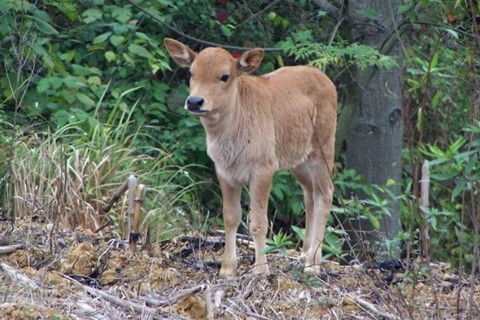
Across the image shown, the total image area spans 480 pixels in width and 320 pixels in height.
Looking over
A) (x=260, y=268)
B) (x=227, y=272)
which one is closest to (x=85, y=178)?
(x=227, y=272)

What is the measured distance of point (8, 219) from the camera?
31.9 feet

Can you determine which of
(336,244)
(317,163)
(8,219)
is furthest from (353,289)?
(8,219)

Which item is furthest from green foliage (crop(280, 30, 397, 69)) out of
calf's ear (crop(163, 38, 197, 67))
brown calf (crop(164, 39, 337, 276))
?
calf's ear (crop(163, 38, 197, 67))

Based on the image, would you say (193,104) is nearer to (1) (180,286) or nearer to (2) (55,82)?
(1) (180,286)

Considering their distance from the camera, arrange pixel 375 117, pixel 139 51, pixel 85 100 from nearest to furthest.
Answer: pixel 85 100 → pixel 375 117 → pixel 139 51

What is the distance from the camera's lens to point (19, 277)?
777 centimetres

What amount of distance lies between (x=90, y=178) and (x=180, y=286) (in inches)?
111

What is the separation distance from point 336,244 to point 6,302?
6.72 feet

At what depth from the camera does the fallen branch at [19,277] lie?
769 centimetres

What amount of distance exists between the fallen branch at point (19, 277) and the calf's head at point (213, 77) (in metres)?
1.56

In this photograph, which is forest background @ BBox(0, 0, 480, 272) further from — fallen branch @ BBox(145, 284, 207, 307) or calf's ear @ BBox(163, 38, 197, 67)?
fallen branch @ BBox(145, 284, 207, 307)

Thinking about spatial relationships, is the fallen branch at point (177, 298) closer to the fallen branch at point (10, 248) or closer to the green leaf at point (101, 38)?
the fallen branch at point (10, 248)

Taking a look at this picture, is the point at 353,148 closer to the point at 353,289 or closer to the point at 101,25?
the point at 101,25

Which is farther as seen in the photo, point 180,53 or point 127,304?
point 180,53
